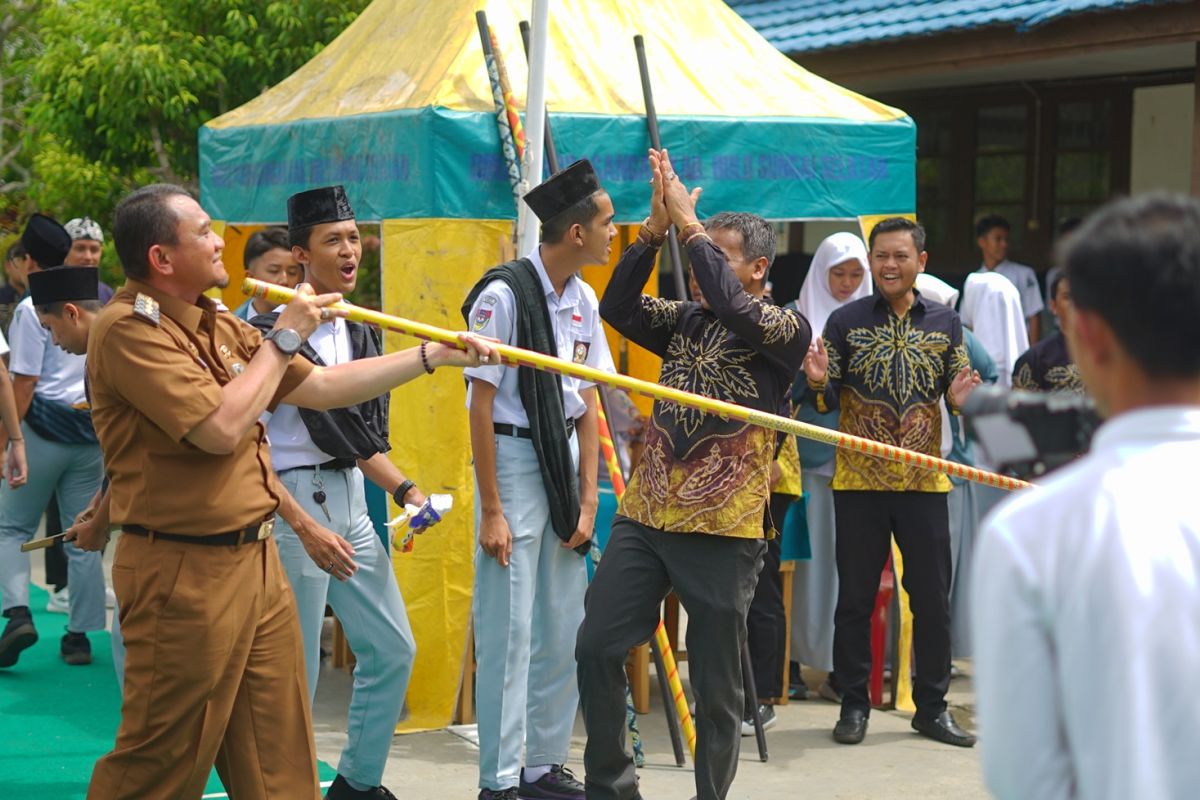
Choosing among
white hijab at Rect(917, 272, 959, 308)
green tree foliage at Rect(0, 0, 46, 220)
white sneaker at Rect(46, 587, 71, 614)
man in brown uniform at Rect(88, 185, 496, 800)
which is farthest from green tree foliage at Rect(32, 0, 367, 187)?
man in brown uniform at Rect(88, 185, 496, 800)

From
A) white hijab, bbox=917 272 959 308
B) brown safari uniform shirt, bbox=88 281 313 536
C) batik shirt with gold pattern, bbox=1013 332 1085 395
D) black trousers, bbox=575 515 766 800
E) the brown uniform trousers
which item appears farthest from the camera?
white hijab, bbox=917 272 959 308

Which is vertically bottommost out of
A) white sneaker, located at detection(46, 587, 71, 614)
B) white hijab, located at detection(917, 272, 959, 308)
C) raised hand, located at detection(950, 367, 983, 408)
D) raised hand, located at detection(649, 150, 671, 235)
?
white sneaker, located at detection(46, 587, 71, 614)

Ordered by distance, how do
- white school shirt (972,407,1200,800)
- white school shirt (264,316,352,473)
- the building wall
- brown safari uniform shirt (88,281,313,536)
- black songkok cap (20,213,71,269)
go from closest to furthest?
white school shirt (972,407,1200,800) → brown safari uniform shirt (88,281,313,536) → white school shirt (264,316,352,473) → black songkok cap (20,213,71,269) → the building wall

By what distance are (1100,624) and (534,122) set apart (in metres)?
4.27

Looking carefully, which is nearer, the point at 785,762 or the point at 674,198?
the point at 674,198

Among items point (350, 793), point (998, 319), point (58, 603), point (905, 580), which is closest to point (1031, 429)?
point (350, 793)

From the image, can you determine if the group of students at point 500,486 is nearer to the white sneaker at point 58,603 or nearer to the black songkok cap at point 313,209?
the black songkok cap at point 313,209

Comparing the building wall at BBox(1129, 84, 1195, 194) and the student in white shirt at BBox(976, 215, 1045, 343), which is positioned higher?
the building wall at BBox(1129, 84, 1195, 194)

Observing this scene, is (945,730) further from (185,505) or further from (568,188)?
(185,505)

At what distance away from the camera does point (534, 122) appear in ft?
18.5

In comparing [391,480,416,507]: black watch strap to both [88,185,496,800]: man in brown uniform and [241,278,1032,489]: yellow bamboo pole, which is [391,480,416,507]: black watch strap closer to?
[241,278,1032,489]: yellow bamboo pole

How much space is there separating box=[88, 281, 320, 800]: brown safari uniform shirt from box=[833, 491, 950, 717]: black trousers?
116 inches

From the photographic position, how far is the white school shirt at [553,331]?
480 cm

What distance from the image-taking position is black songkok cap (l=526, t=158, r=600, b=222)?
4.79 meters
